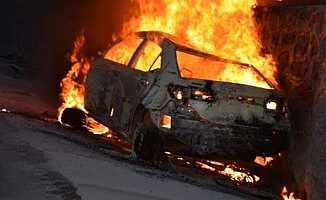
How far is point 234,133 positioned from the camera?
802 centimetres

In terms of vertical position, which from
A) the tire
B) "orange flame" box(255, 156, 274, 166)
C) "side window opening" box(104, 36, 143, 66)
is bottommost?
"orange flame" box(255, 156, 274, 166)

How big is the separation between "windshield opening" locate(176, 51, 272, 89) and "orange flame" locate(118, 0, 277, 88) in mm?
940

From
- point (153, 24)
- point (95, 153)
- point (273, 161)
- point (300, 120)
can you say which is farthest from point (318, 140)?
point (153, 24)

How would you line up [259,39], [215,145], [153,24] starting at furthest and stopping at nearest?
[153,24] < [259,39] < [215,145]

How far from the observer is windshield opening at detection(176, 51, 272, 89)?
8.75 m

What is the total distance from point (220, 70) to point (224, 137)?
4.36ft

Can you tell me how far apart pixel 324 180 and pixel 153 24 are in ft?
27.0

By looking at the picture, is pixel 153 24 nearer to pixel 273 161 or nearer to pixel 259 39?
pixel 259 39

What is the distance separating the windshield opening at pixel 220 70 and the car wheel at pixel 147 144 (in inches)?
45.2

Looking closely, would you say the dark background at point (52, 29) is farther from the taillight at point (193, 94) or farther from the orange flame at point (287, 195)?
the orange flame at point (287, 195)

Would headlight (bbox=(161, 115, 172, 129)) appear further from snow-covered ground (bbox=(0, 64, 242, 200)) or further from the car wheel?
snow-covered ground (bbox=(0, 64, 242, 200))

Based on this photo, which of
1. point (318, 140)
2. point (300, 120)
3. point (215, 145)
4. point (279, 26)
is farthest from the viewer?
point (279, 26)

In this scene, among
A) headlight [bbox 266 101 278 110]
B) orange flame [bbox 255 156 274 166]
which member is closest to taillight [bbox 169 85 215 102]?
headlight [bbox 266 101 278 110]

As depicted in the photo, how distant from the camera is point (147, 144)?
8266 mm
